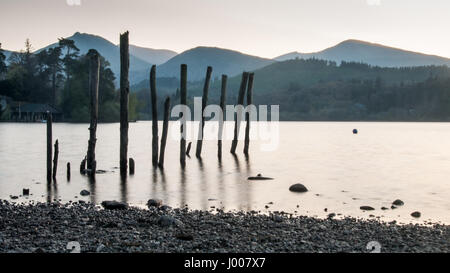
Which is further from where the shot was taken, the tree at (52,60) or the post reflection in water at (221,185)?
the tree at (52,60)

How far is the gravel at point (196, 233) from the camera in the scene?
9836 mm

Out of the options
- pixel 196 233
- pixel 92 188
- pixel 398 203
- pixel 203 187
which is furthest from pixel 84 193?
pixel 398 203

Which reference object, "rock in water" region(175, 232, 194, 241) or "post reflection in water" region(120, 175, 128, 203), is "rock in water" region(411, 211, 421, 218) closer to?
"rock in water" region(175, 232, 194, 241)

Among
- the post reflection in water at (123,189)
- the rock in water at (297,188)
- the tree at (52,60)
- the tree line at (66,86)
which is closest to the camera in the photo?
the post reflection in water at (123,189)

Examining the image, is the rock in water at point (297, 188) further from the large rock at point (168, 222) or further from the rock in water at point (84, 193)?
the large rock at point (168, 222)

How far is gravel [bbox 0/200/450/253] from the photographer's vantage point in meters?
9.84

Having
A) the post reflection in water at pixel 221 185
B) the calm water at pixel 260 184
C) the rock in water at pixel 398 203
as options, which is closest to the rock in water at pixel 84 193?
the calm water at pixel 260 184

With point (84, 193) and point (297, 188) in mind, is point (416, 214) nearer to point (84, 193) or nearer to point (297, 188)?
point (297, 188)

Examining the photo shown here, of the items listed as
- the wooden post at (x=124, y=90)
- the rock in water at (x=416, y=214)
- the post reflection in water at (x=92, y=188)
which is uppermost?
the wooden post at (x=124, y=90)

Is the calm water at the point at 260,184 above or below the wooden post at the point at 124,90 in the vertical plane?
below

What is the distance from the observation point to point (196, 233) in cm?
1138

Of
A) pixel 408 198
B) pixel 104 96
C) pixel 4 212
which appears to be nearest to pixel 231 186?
pixel 408 198
